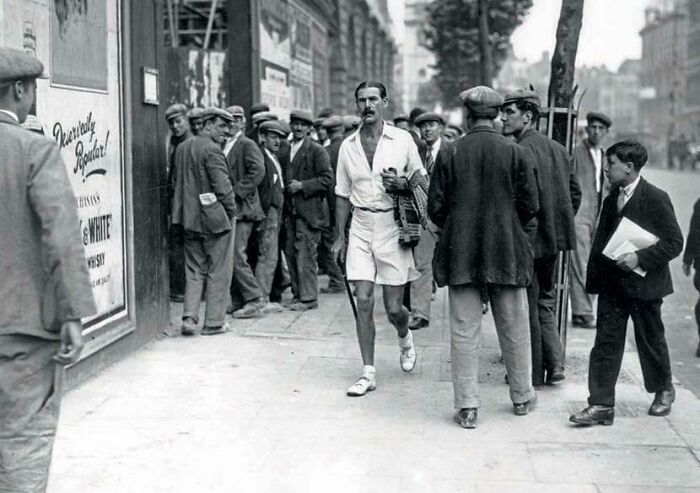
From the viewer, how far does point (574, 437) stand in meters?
5.80

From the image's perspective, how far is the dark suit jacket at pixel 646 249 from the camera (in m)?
5.92

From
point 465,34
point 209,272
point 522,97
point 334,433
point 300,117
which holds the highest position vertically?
point 465,34

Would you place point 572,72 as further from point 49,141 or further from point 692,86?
point 692,86

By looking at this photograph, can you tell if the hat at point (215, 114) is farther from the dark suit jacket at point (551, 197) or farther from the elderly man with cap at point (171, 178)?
the dark suit jacket at point (551, 197)

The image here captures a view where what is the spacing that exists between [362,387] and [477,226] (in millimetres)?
1496

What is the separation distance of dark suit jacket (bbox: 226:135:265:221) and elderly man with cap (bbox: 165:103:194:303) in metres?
0.58

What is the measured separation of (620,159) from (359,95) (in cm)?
173

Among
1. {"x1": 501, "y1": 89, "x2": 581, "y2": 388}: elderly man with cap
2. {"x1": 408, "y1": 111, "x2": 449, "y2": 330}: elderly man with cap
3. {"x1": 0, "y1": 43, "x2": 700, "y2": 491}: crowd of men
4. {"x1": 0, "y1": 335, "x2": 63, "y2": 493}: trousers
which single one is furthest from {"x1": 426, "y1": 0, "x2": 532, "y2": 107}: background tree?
{"x1": 0, "y1": 335, "x2": 63, "y2": 493}: trousers

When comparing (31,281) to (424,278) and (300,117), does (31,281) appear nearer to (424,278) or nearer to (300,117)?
(424,278)

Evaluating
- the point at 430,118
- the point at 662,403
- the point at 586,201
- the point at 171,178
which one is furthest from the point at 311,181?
the point at 662,403

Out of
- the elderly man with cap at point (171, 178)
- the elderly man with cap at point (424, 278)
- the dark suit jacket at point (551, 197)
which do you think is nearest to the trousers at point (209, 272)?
the elderly man with cap at point (171, 178)

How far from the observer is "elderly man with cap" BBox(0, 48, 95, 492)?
145 inches

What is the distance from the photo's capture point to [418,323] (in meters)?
9.38

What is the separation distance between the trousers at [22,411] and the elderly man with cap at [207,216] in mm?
4826
